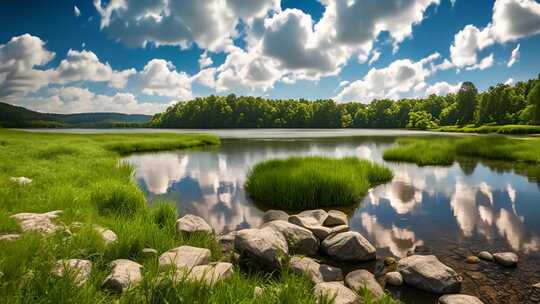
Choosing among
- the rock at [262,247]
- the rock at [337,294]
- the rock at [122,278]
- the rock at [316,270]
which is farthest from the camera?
the rock at [262,247]

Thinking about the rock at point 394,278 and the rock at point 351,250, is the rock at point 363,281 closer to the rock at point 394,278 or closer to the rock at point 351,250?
the rock at point 394,278

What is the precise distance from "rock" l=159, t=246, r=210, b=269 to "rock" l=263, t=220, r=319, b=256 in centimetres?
286

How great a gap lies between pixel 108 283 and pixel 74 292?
3.03 ft

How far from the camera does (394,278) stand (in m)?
7.71

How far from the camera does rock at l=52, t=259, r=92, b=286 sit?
484cm

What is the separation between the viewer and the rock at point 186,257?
21.1 feet

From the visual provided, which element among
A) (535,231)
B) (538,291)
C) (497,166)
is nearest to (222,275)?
(538,291)

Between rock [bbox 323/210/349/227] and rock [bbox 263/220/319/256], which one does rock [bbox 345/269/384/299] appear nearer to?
rock [bbox 263/220/319/256]

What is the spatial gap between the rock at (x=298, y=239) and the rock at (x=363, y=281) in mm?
1652

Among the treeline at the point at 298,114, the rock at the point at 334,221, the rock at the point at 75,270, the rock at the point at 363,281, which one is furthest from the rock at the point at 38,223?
the treeline at the point at 298,114

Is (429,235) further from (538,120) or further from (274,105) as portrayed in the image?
(274,105)

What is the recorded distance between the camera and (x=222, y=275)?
5805mm

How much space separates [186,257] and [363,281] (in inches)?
162

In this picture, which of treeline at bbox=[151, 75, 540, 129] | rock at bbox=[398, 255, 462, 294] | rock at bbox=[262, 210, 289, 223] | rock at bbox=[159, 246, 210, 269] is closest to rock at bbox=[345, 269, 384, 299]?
rock at bbox=[398, 255, 462, 294]
